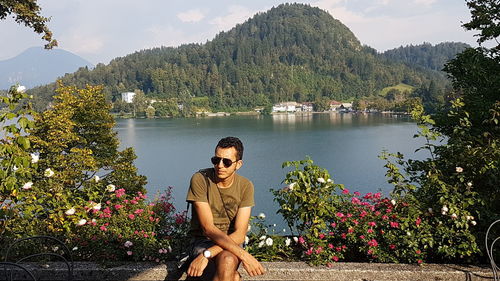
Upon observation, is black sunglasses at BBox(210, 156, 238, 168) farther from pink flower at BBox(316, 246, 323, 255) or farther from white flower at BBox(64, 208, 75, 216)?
white flower at BBox(64, 208, 75, 216)

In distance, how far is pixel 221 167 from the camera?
2.72 meters

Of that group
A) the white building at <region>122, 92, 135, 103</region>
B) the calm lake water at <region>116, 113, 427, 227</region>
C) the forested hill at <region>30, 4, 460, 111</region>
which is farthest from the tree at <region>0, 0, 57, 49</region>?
the white building at <region>122, 92, 135, 103</region>

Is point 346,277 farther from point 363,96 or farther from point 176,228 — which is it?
point 363,96

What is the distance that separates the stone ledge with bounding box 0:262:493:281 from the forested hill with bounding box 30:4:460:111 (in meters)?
134

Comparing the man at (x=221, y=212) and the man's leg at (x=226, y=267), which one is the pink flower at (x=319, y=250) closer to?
the man at (x=221, y=212)

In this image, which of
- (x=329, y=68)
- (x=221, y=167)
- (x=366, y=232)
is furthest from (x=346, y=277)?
(x=329, y=68)

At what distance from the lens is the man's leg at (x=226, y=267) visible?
7.89ft

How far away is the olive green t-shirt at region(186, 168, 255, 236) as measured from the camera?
9.20 feet

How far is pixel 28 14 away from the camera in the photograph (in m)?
7.67

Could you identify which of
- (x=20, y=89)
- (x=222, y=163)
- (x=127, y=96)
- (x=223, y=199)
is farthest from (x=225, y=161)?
(x=127, y=96)

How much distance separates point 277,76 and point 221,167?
166166 millimetres

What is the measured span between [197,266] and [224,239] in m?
0.25

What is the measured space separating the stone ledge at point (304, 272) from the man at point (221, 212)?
0.51 meters

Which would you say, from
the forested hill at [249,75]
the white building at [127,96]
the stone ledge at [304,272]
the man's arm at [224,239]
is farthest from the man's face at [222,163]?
the white building at [127,96]
